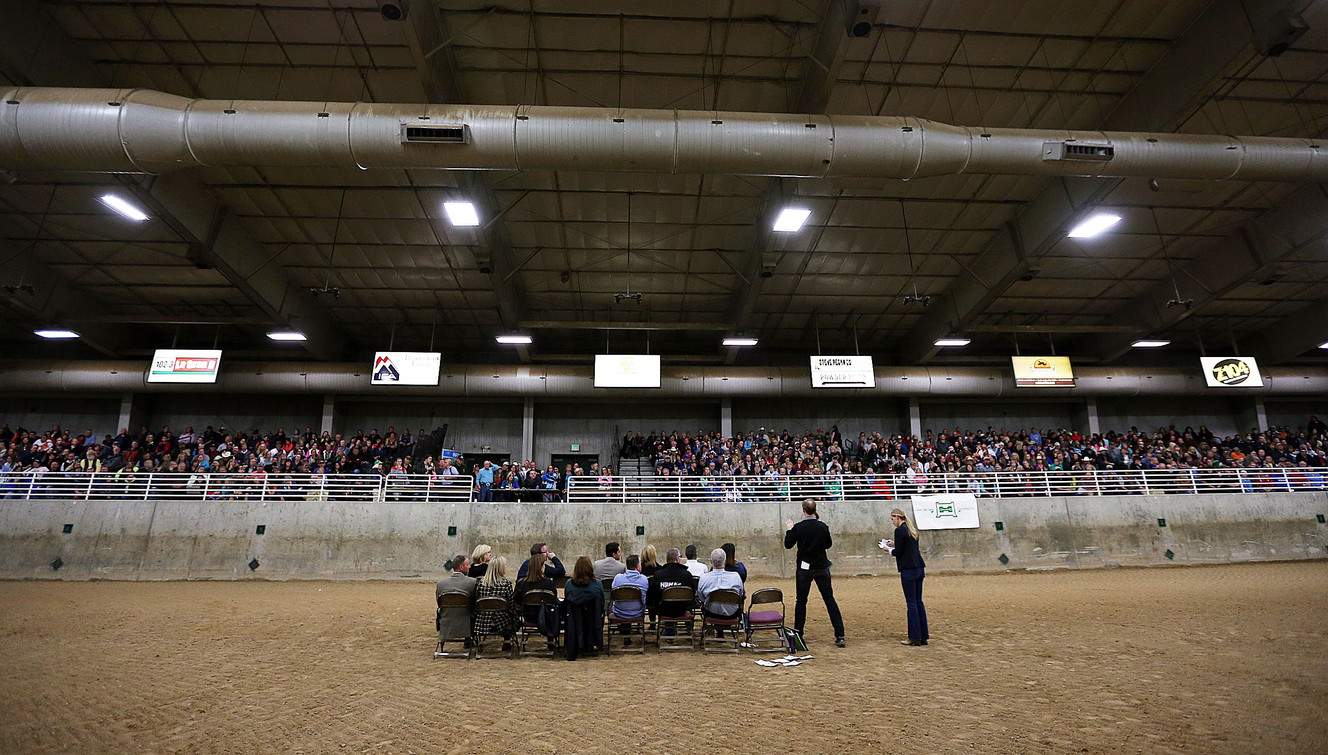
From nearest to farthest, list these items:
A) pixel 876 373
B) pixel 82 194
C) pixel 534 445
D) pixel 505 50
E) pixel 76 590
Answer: pixel 505 50 → pixel 76 590 → pixel 82 194 → pixel 876 373 → pixel 534 445

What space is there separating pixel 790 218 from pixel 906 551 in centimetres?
912

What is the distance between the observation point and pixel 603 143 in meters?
10.2

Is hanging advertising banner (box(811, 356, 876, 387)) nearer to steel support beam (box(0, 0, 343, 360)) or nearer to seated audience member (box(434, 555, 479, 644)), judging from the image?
seated audience member (box(434, 555, 479, 644))

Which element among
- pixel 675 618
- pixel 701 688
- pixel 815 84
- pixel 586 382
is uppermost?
pixel 815 84

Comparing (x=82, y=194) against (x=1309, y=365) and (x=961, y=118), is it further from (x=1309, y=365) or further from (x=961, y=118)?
(x=1309, y=365)

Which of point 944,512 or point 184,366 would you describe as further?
point 184,366

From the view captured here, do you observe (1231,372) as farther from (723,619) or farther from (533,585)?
(533,585)

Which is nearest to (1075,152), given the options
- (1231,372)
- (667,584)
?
(667,584)

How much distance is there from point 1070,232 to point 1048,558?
8.41 meters

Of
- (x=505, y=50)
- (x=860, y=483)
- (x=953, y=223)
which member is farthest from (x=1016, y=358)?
(x=505, y=50)

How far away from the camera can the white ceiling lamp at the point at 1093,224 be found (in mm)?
13630

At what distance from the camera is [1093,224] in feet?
45.6

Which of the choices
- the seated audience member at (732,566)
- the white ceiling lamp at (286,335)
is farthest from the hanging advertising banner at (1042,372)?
the white ceiling lamp at (286,335)

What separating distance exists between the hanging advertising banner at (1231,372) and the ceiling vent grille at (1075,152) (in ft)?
51.1
